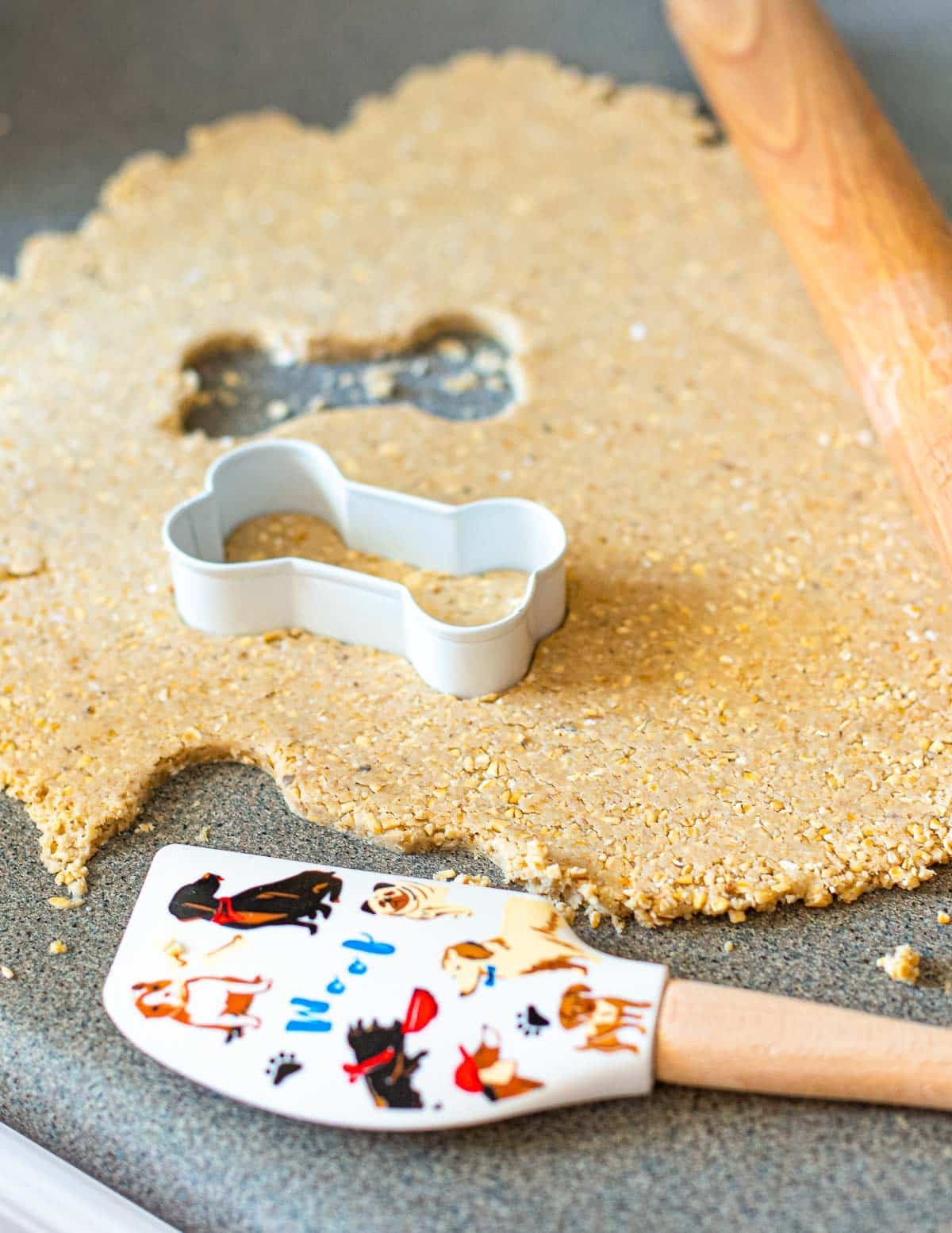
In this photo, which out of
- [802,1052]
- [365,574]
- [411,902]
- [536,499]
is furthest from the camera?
[536,499]

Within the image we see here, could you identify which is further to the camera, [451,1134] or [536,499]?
[536,499]

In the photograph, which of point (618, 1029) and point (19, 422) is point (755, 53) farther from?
point (618, 1029)

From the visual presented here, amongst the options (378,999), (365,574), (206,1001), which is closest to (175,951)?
(206,1001)

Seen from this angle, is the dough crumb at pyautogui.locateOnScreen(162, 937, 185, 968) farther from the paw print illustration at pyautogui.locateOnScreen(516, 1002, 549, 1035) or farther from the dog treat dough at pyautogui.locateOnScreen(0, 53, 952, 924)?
the paw print illustration at pyautogui.locateOnScreen(516, 1002, 549, 1035)

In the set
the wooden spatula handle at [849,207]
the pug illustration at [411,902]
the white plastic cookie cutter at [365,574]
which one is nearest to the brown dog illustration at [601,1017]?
the pug illustration at [411,902]

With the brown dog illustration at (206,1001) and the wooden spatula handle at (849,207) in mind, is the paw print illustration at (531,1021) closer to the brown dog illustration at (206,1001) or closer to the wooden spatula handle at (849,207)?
the brown dog illustration at (206,1001)

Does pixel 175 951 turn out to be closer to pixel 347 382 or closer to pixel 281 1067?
pixel 281 1067
